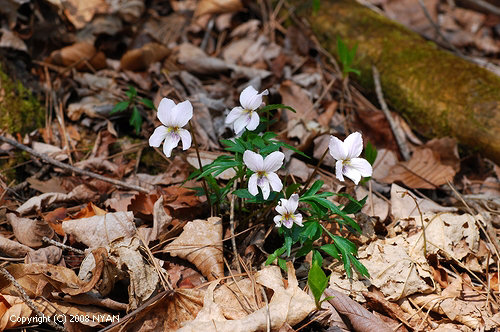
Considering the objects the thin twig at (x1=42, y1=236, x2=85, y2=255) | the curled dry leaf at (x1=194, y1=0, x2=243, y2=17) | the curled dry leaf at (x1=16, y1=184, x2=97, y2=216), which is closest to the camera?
the thin twig at (x1=42, y1=236, x2=85, y2=255)

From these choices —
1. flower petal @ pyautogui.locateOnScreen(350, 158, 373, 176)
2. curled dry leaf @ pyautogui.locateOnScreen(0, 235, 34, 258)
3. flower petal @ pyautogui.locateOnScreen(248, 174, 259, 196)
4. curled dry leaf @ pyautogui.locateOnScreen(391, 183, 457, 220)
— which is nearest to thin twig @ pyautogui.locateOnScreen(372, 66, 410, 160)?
curled dry leaf @ pyautogui.locateOnScreen(391, 183, 457, 220)

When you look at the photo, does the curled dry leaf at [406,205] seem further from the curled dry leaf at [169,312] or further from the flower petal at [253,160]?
the curled dry leaf at [169,312]

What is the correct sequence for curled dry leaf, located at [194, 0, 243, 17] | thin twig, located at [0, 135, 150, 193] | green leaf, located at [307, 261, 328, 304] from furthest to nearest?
curled dry leaf, located at [194, 0, 243, 17] < thin twig, located at [0, 135, 150, 193] < green leaf, located at [307, 261, 328, 304]

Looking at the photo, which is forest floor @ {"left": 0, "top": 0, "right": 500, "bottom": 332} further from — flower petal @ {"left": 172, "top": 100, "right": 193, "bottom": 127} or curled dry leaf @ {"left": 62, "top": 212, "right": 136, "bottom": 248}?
flower petal @ {"left": 172, "top": 100, "right": 193, "bottom": 127}

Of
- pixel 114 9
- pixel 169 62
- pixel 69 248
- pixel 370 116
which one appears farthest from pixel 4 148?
pixel 370 116

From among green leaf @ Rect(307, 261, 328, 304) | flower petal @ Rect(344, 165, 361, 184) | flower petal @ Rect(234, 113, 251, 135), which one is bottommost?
green leaf @ Rect(307, 261, 328, 304)

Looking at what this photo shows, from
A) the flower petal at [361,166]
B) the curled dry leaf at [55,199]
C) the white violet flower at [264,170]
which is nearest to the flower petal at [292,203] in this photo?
the white violet flower at [264,170]

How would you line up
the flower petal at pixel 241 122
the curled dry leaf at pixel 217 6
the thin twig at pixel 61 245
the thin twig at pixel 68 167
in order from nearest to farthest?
1. the flower petal at pixel 241 122
2. the thin twig at pixel 61 245
3. the thin twig at pixel 68 167
4. the curled dry leaf at pixel 217 6
